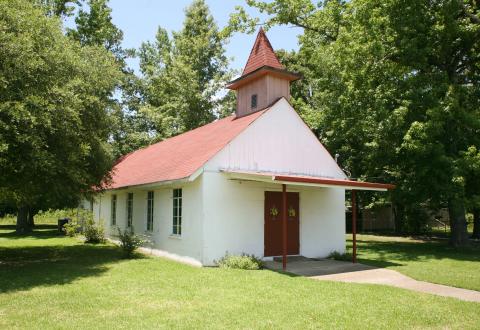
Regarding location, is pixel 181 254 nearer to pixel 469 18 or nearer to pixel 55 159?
pixel 55 159

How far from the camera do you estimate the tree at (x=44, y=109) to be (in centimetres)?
1099

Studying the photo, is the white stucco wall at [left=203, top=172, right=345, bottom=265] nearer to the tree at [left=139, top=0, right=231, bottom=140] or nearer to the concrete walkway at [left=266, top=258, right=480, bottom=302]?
the concrete walkway at [left=266, top=258, right=480, bottom=302]

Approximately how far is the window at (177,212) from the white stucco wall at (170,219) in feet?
0.62

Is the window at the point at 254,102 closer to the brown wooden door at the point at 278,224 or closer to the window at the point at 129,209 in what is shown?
the brown wooden door at the point at 278,224

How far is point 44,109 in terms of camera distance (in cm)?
1130

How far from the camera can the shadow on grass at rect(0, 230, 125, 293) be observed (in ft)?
34.8

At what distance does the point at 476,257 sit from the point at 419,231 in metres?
13.8

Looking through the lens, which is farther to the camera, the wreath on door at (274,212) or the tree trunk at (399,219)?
the tree trunk at (399,219)

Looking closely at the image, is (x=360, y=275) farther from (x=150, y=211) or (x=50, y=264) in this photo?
(x=50, y=264)

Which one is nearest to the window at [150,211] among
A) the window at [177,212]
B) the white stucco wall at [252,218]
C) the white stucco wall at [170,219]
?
the white stucco wall at [170,219]

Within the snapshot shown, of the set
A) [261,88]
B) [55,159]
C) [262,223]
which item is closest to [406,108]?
[261,88]

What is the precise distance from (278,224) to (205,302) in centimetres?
678

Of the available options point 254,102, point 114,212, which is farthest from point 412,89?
point 114,212

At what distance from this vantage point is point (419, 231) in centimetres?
2939
